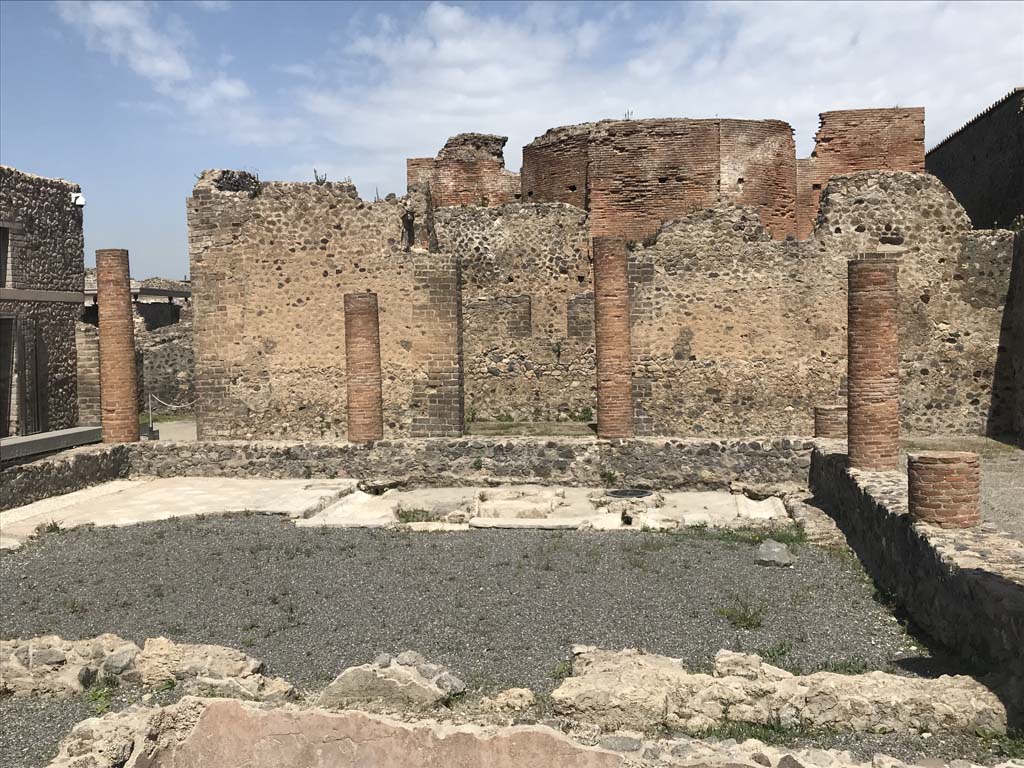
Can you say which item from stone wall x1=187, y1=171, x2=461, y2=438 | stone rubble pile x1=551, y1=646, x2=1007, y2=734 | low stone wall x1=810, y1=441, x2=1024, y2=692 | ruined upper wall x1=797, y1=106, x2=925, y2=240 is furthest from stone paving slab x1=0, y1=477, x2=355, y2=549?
ruined upper wall x1=797, y1=106, x2=925, y2=240

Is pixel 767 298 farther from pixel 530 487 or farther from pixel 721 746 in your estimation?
pixel 721 746

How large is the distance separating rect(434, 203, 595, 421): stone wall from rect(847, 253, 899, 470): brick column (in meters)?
6.73

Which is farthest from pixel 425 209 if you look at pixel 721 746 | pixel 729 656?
pixel 721 746

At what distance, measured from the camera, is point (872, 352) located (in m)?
9.52

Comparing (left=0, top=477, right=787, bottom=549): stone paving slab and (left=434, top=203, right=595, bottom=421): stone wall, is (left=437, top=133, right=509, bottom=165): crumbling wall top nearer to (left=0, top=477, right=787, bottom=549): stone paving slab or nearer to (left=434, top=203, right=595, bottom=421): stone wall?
(left=434, top=203, right=595, bottom=421): stone wall

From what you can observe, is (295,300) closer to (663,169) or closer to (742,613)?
(663,169)

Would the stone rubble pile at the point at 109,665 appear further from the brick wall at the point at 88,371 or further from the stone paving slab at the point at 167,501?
the brick wall at the point at 88,371

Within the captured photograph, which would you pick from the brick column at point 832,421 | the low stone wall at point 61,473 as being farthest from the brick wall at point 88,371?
the brick column at point 832,421

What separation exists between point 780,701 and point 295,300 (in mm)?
10803

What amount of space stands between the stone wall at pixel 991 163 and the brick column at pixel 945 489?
39.9 feet

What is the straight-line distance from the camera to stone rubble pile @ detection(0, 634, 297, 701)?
500 centimetres

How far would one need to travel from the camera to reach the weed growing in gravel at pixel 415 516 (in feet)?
31.3

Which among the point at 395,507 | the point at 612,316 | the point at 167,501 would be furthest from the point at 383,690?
the point at 612,316

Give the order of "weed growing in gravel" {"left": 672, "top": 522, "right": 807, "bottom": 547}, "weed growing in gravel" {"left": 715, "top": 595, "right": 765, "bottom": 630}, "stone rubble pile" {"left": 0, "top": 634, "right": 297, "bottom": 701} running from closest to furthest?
"stone rubble pile" {"left": 0, "top": 634, "right": 297, "bottom": 701}, "weed growing in gravel" {"left": 715, "top": 595, "right": 765, "bottom": 630}, "weed growing in gravel" {"left": 672, "top": 522, "right": 807, "bottom": 547}
